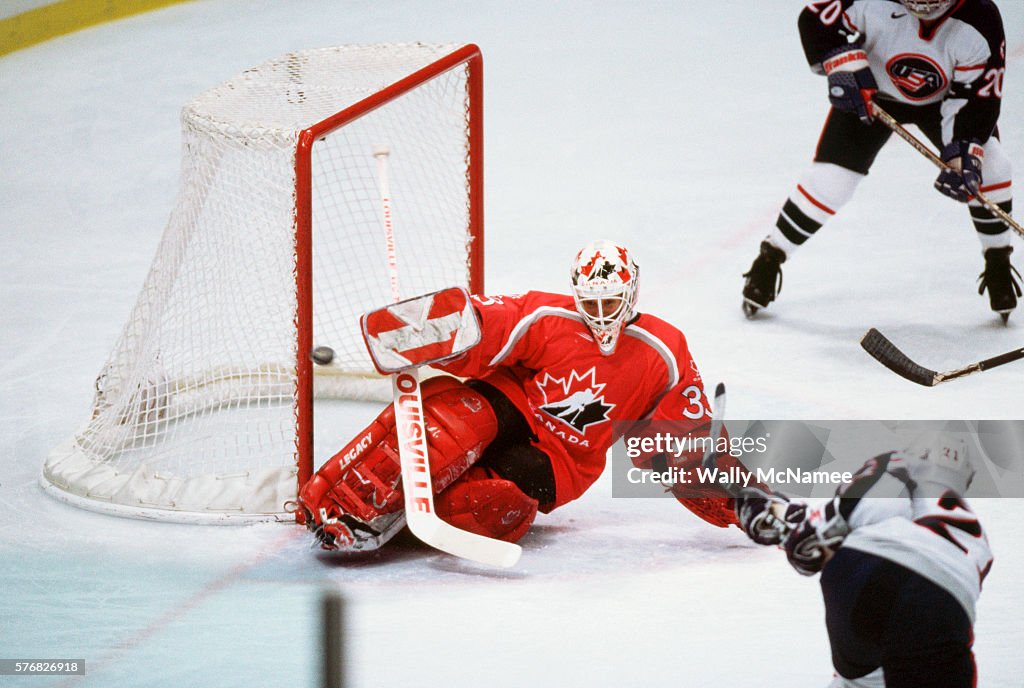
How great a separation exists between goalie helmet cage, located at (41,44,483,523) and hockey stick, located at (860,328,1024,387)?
0.89m

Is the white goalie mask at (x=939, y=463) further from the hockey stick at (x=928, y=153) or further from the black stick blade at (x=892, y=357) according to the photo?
the hockey stick at (x=928, y=153)

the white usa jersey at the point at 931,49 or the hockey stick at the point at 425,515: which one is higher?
the white usa jersey at the point at 931,49

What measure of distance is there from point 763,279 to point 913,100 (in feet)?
1.97

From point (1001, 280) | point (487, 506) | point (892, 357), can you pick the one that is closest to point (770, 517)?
point (487, 506)

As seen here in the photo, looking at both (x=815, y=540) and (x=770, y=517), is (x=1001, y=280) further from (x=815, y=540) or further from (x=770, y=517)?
(x=815, y=540)

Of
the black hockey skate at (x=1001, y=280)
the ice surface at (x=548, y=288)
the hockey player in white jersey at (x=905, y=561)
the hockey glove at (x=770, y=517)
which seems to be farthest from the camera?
the black hockey skate at (x=1001, y=280)

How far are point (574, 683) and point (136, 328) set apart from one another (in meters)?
1.35

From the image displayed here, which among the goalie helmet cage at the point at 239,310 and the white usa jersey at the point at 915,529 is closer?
the white usa jersey at the point at 915,529

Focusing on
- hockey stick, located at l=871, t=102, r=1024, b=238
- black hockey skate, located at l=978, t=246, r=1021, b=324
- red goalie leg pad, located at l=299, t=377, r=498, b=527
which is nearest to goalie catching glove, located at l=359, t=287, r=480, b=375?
red goalie leg pad, located at l=299, t=377, r=498, b=527

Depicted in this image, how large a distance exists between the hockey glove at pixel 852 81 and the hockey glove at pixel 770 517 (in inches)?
76.9

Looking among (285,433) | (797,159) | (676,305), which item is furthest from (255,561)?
(797,159)

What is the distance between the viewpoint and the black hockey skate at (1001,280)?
3657 mm

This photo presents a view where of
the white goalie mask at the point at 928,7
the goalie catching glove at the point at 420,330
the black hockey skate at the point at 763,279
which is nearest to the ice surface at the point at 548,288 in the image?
the black hockey skate at the point at 763,279

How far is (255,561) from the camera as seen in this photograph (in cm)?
257
